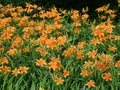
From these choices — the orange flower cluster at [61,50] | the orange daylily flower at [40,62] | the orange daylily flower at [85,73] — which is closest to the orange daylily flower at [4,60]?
the orange flower cluster at [61,50]

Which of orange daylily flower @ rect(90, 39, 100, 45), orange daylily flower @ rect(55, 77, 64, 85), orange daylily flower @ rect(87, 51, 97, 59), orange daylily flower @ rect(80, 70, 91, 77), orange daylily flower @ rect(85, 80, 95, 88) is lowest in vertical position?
orange daylily flower @ rect(85, 80, 95, 88)

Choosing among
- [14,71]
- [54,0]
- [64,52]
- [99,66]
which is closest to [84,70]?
[99,66]

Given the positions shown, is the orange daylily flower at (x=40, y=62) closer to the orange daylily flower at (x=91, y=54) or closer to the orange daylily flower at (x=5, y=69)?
the orange daylily flower at (x=5, y=69)

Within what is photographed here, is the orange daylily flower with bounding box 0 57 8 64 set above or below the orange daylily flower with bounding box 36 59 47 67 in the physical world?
above

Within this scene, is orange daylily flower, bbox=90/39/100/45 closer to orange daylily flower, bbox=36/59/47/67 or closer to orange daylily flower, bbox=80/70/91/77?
orange daylily flower, bbox=80/70/91/77

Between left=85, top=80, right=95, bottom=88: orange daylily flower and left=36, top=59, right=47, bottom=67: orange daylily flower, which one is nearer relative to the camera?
left=85, top=80, right=95, bottom=88: orange daylily flower

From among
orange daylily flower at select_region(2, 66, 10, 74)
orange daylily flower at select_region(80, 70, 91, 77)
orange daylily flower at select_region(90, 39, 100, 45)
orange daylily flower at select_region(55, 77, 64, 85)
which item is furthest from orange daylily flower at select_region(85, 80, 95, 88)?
orange daylily flower at select_region(2, 66, 10, 74)

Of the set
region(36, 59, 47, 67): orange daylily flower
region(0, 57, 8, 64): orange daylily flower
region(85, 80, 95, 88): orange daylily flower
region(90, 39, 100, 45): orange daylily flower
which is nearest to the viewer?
region(85, 80, 95, 88): orange daylily flower

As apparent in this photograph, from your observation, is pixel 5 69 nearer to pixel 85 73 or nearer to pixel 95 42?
pixel 85 73

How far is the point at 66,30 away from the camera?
5.02 metres

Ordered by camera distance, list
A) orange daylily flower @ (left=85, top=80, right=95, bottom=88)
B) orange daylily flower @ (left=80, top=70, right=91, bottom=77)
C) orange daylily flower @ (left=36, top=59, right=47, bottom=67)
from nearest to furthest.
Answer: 1. orange daylily flower @ (left=85, top=80, right=95, bottom=88)
2. orange daylily flower @ (left=80, top=70, right=91, bottom=77)
3. orange daylily flower @ (left=36, top=59, right=47, bottom=67)

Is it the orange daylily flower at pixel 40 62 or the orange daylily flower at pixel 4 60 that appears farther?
the orange daylily flower at pixel 4 60

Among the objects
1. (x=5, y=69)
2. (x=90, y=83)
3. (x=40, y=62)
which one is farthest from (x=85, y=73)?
(x=5, y=69)

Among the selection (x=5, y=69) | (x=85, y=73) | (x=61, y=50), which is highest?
(x=61, y=50)
